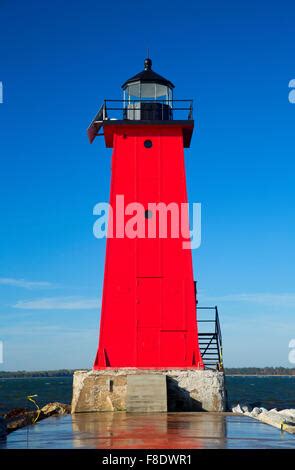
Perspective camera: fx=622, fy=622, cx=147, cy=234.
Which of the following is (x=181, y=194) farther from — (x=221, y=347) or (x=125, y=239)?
(x=221, y=347)

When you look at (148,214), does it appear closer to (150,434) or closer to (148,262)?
(148,262)

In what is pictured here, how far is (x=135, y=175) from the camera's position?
1636 cm

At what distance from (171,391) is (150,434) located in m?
4.98

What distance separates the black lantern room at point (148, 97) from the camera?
667 inches

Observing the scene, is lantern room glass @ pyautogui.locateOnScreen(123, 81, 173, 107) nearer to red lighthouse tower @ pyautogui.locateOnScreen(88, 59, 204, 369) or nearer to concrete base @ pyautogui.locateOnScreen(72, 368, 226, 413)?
red lighthouse tower @ pyautogui.locateOnScreen(88, 59, 204, 369)

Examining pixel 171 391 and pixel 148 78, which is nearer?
pixel 171 391

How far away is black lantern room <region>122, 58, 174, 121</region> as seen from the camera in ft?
55.6

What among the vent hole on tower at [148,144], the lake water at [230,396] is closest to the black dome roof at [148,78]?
the vent hole on tower at [148,144]

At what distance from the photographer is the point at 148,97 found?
1725 centimetres

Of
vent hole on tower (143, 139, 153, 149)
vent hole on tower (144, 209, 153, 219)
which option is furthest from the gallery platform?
vent hole on tower (143, 139, 153, 149)

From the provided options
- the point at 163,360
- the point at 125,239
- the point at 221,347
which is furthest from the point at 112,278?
the point at 221,347

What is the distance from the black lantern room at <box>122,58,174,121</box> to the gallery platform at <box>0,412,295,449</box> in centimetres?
810

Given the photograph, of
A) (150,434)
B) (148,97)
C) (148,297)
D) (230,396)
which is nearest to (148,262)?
(148,297)

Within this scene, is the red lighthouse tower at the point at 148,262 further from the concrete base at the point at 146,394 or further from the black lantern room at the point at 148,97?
the concrete base at the point at 146,394
